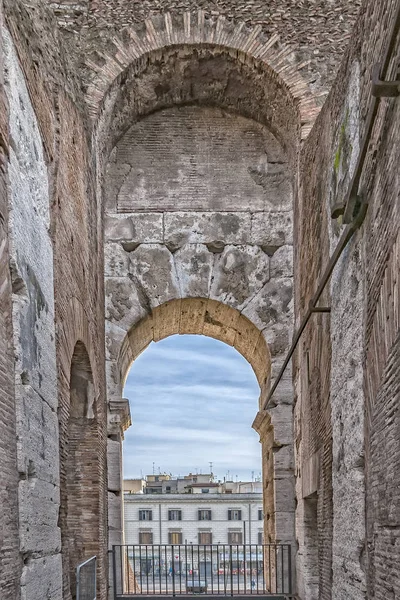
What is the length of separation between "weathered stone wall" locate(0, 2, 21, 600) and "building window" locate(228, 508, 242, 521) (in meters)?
25.2

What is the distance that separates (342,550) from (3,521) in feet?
8.00

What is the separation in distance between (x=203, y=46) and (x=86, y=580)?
551cm

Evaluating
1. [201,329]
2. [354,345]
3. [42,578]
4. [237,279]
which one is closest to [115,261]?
[237,279]

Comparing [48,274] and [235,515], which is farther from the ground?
[48,274]

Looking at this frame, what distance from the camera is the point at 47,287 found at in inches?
230

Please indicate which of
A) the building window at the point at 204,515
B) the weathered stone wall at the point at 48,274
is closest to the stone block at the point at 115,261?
the weathered stone wall at the point at 48,274

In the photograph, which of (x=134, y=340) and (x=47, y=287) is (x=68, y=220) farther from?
(x=134, y=340)

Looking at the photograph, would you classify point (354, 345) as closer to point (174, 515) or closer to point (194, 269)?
point (194, 269)

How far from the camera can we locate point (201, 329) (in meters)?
10.6

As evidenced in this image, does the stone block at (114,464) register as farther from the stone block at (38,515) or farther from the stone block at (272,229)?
the stone block at (38,515)

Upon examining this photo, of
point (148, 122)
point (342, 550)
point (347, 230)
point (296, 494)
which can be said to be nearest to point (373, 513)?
point (342, 550)

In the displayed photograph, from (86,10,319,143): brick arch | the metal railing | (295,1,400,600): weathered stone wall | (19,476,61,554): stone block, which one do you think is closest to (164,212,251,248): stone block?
(86,10,319,143): brick arch

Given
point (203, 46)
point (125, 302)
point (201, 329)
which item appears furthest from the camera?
point (201, 329)

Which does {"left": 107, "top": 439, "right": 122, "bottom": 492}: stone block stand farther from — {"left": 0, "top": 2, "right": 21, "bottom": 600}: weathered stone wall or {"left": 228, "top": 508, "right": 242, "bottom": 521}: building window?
{"left": 228, "top": 508, "right": 242, "bottom": 521}: building window
